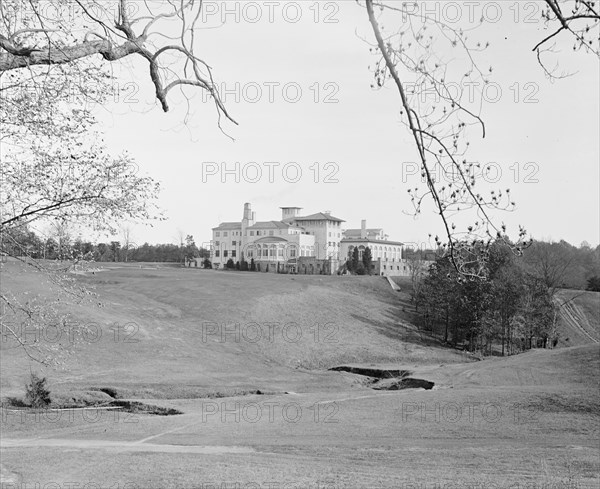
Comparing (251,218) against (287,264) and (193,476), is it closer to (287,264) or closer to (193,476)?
(287,264)

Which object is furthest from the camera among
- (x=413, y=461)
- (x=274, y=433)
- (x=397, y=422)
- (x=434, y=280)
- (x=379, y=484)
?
(x=434, y=280)

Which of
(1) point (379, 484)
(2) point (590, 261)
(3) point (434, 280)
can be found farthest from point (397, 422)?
(2) point (590, 261)

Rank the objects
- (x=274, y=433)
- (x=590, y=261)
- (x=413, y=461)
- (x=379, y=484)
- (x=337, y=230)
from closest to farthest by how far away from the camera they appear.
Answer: (x=379, y=484)
(x=413, y=461)
(x=274, y=433)
(x=590, y=261)
(x=337, y=230)

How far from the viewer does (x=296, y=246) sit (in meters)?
116

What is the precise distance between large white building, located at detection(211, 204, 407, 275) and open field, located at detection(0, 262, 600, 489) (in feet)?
157

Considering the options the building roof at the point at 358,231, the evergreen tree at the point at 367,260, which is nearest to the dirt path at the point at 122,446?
the evergreen tree at the point at 367,260

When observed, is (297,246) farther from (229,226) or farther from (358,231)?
(358,231)

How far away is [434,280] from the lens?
227ft

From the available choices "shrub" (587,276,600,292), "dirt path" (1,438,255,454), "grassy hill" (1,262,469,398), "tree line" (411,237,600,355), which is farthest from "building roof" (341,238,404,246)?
"dirt path" (1,438,255,454)

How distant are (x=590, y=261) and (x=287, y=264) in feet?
167

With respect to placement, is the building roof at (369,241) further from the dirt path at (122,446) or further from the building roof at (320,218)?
the dirt path at (122,446)

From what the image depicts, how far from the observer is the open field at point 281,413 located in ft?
53.1

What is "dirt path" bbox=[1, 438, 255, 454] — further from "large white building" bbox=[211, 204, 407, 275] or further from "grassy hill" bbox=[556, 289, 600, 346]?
"large white building" bbox=[211, 204, 407, 275]

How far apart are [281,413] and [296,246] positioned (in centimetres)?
8858
